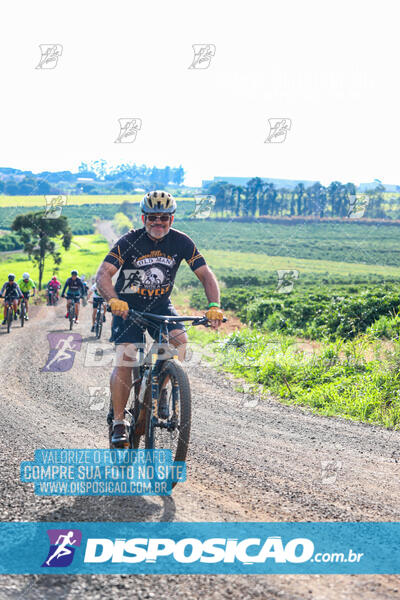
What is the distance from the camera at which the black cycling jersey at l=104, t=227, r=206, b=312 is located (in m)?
5.39

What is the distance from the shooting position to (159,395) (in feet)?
16.3

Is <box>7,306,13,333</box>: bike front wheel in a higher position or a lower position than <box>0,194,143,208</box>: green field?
lower

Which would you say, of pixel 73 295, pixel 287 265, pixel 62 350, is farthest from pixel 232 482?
pixel 287 265

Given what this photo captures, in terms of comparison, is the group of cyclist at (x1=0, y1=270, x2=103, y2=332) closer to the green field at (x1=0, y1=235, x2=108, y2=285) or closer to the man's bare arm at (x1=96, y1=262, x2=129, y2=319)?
the man's bare arm at (x1=96, y1=262, x2=129, y2=319)

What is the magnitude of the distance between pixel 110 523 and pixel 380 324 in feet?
35.1

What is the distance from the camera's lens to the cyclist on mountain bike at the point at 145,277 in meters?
5.30

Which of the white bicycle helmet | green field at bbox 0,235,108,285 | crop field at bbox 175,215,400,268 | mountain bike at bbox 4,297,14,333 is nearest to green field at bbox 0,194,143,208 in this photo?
crop field at bbox 175,215,400,268

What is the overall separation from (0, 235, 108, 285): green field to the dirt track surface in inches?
2237

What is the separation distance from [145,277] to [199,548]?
8.55ft

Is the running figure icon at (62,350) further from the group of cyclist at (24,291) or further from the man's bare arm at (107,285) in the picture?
the man's bare arm at (107,285)

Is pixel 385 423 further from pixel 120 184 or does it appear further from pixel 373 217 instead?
pixel 120 184

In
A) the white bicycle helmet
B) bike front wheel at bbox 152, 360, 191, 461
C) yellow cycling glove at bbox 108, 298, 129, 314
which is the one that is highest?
the white bicycle helmet

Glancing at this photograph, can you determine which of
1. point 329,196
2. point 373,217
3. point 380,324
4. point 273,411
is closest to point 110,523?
point 273,411

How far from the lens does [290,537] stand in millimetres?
3955
